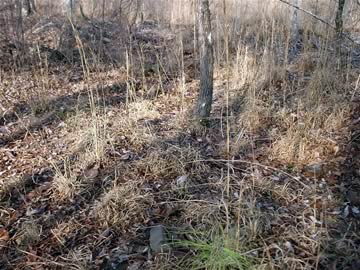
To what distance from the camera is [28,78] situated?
4750 mm

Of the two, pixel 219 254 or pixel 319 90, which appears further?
pixel 319 90

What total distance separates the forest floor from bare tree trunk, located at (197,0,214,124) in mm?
187

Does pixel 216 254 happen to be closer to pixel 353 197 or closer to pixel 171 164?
pixel 171 164

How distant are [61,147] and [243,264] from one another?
6.58 feet

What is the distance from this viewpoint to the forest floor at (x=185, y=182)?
2.03 m

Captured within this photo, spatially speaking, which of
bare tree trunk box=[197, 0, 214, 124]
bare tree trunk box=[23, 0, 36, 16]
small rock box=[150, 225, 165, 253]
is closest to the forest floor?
small rock box=[150, 225, 165, 253]

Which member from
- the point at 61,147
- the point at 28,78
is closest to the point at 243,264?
the point at 61,147

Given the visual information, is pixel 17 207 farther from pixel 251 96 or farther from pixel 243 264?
→ pixel 251 96

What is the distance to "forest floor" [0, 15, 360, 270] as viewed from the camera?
2031mm

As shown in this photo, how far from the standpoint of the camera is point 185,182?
8.40 ft

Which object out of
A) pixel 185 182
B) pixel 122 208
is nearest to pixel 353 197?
pixel 185 182

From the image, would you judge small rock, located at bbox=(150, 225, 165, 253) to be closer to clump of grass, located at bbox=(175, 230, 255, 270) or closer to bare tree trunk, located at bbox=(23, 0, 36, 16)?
clump of grass, located at bbox=(175, 230, 255, 270)

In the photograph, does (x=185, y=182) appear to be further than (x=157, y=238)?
Yes

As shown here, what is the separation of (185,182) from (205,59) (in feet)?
3.70
